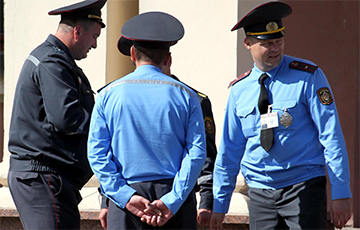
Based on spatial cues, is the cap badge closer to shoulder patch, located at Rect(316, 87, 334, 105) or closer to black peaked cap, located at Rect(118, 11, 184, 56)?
shoulder patch, located at Rect(316, 87, 334, 105)

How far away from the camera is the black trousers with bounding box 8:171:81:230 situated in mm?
2490

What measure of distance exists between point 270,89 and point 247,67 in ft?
5.05

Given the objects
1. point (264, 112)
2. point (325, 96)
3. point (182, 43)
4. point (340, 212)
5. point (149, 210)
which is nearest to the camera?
point (149, 210)

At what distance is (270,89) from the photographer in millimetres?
2695

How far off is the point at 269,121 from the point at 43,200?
1.22 metres

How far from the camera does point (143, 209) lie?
2.12 metres

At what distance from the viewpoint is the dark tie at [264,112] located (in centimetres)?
260

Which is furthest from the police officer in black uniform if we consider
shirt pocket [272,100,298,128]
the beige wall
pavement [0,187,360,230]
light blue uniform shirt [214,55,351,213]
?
the beige wall

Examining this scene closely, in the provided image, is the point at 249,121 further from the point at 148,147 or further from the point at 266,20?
the point at 148,147

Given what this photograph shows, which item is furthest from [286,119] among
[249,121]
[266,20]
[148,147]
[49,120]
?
[49,120]

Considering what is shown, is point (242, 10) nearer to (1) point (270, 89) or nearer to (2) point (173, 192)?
(1) point (270, 89)

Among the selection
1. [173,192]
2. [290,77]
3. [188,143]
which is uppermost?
[290,77]

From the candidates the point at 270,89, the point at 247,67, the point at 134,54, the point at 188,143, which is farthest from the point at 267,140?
the point at 247,67

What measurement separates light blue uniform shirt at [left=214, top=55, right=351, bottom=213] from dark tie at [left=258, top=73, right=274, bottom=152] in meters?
0.03
